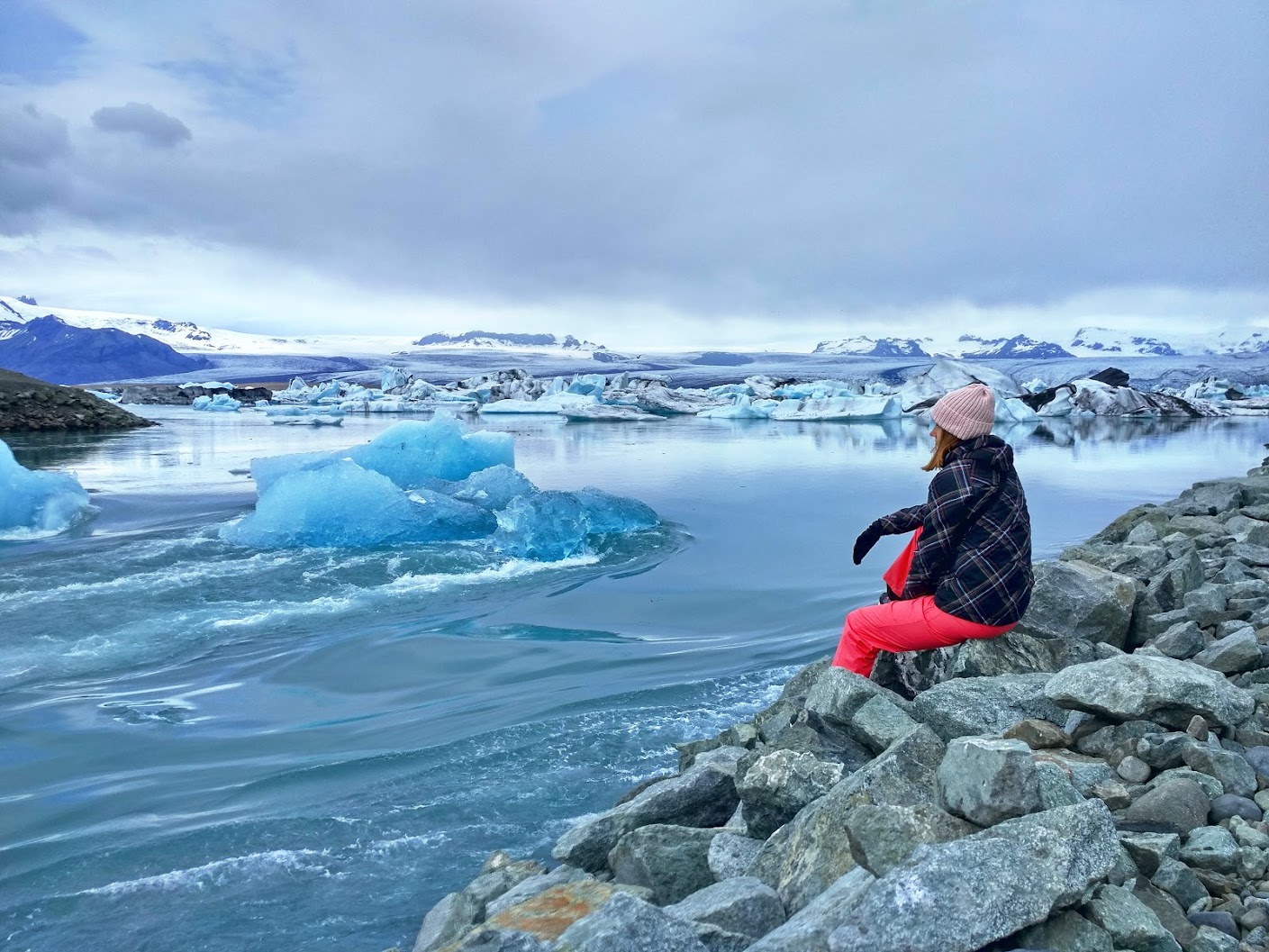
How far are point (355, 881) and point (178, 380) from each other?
87650mm

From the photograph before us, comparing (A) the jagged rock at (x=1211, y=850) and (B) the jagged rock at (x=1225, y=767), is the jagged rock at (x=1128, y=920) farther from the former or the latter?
(B) the jagged rock at (x=1225, y=767)

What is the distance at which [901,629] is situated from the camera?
3.19 metres

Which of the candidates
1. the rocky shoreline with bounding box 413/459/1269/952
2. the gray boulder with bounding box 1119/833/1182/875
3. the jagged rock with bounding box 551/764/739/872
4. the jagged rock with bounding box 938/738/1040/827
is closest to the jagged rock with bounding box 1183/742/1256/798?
the rocky shoreline with bounding box 413/459/1269/952

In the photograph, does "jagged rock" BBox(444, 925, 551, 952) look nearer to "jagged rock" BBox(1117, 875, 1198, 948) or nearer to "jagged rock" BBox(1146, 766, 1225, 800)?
"jagged rock" BBox(1117, 875, 1198, 948)

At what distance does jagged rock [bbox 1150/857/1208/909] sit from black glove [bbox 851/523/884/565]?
5.26ft

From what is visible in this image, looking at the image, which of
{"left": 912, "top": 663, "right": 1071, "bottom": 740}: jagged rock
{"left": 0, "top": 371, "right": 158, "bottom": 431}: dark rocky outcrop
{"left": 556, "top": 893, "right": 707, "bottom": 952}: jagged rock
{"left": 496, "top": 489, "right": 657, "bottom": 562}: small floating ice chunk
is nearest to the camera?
{"left": 556, "top": 893, "right": 707, "bottom": 952}: jagged rock

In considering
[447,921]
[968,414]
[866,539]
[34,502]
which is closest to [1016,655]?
[866,539]

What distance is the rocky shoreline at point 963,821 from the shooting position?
1.64 m

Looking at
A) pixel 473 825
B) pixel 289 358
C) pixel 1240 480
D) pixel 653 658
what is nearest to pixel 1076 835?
pixel 473 825

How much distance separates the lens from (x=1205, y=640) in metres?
3.38

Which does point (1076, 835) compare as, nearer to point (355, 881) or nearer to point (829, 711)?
point (829, 711)

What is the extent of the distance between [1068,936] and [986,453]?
1.64 meters

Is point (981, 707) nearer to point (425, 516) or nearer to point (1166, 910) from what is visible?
point (1166, 910)

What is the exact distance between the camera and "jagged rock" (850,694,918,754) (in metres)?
2.75
